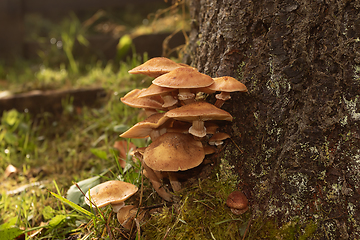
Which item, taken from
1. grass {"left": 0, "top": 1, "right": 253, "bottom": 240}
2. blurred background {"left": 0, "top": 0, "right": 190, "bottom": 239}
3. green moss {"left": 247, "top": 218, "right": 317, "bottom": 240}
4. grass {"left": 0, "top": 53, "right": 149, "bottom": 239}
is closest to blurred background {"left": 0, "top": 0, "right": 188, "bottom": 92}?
blurred background {"left": 0, "top": 0, "right": 190, "bottom": 239}

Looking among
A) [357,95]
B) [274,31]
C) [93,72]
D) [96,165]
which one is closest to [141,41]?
[93,72]

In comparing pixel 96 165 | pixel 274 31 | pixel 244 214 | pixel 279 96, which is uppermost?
pixel 274 31

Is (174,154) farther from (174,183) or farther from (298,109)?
(298,109)

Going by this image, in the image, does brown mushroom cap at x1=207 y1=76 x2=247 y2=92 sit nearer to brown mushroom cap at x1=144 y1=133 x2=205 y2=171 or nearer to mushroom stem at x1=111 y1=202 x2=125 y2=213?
brown mushroom cap at x1=144 y1=133 x2=205 y2=171

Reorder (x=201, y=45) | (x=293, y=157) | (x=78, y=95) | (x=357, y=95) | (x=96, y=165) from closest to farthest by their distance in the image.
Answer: (x=357, y=95)
(x=293, y=157)
(x=201, y=45)
(x=96, y=165)
(x=78, y=95)

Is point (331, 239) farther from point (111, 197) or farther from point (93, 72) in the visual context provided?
point (93, 72)

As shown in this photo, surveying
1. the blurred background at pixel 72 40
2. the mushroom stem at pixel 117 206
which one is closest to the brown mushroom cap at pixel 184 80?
the mushroom stem at pixel 117 206
